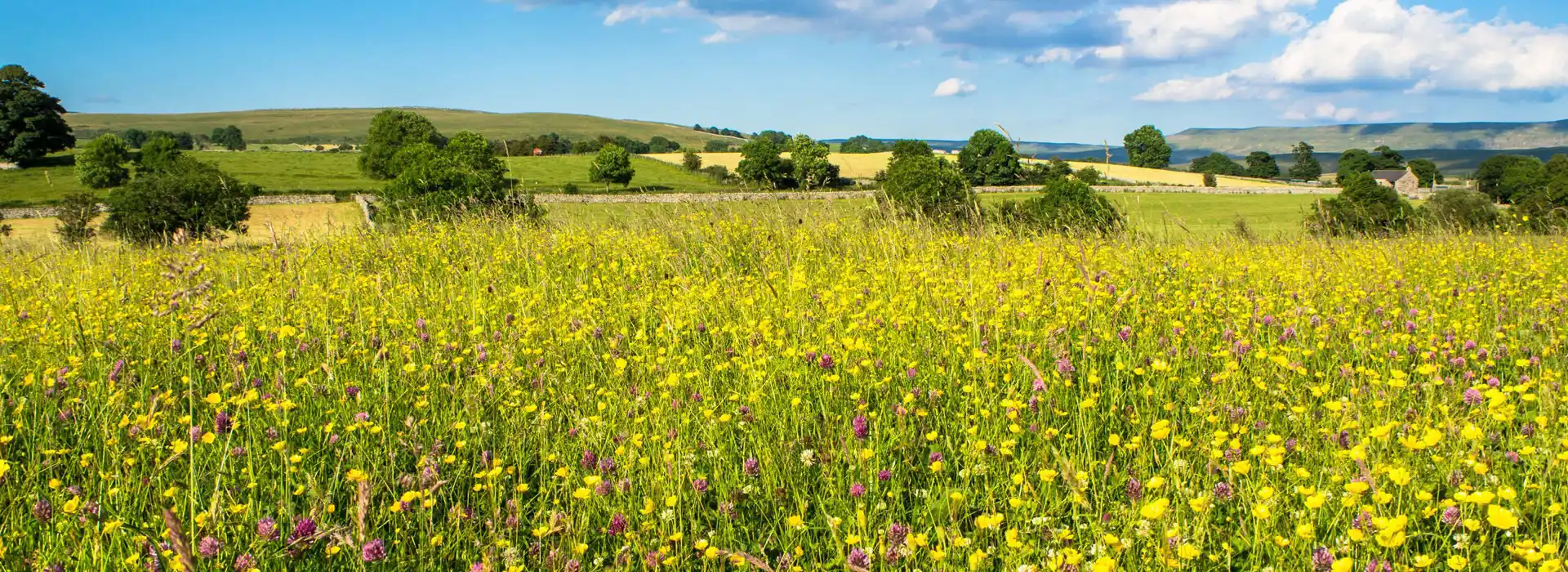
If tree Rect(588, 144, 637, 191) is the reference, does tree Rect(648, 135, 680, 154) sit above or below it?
above

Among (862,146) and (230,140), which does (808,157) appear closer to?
(862,146)

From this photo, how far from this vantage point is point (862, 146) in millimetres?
140125

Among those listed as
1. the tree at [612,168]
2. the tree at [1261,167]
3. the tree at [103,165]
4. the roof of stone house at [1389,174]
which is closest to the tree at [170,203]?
the tree at [612,168]

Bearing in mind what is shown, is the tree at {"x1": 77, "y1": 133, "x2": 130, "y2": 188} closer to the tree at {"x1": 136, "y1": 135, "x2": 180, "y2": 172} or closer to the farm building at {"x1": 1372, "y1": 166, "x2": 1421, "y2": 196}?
the tree at {"x1": 136, "y1": 135, "x2": 180, "y2": 172}

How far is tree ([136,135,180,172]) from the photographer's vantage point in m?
80.8

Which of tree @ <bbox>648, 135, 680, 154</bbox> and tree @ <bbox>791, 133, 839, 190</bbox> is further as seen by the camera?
tree @ <bbox>648, 135, 680, 154</bbox>

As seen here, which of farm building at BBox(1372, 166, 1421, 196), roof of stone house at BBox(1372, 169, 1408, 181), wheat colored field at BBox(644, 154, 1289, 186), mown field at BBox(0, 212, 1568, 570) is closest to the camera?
mown field at BBox(0, 212, 1568, 570)

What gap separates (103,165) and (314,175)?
17.4 meters

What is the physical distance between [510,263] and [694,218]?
2659mm

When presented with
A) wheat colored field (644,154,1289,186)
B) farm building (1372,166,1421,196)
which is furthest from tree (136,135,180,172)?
farm building (1372,166,1421,196)

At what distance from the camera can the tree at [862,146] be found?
128 meters

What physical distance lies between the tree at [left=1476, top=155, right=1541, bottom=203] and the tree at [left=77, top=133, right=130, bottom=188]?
12221 centimetres

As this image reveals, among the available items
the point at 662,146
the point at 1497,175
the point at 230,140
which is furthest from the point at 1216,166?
the point at 230,140

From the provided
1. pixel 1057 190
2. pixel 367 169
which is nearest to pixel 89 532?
pixel 1057 190
